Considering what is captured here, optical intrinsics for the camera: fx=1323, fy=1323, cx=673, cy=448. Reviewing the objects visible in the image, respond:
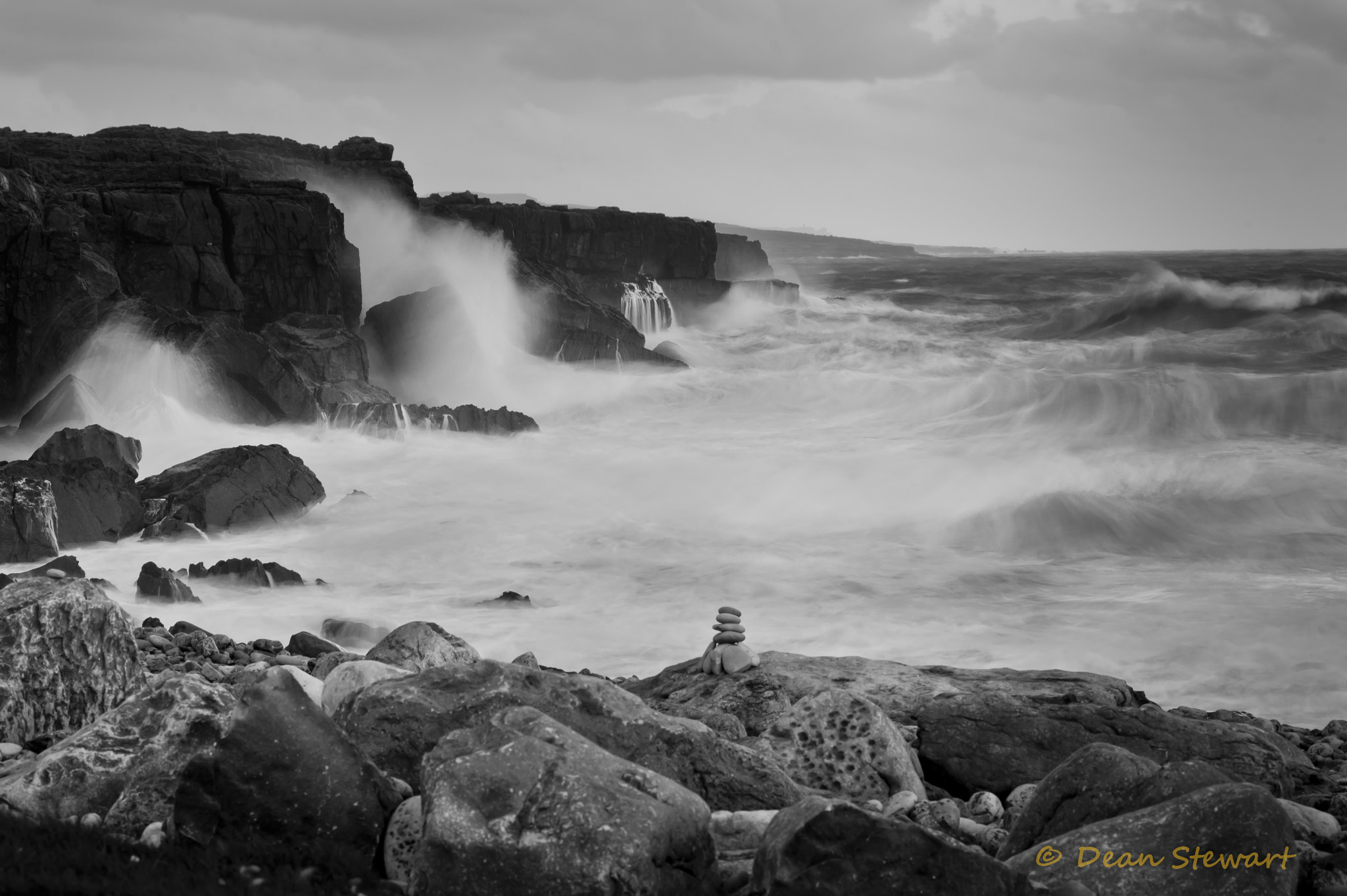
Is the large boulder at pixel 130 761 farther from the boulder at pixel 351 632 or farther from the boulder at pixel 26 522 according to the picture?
the boulder at pixel 26 522

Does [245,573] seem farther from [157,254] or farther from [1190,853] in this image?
[157,254]

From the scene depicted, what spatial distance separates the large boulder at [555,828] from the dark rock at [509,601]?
11173 millimetres

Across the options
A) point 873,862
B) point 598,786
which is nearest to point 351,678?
point 598,786

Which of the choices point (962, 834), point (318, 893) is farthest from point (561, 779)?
point (962, 834)

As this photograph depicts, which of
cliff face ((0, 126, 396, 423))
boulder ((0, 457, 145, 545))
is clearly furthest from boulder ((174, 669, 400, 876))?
cliff face ((0, 126, 396, 423))

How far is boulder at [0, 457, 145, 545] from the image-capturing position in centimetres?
1977

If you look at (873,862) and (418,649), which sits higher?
(873,862)

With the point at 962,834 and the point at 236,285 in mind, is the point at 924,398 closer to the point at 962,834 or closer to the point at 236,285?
the point at 236,285

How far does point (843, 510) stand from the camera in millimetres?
24234

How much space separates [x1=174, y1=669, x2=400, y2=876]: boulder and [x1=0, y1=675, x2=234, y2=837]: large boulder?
0.32 metres

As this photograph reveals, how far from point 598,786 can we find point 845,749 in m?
2.79

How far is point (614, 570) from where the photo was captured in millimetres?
19734

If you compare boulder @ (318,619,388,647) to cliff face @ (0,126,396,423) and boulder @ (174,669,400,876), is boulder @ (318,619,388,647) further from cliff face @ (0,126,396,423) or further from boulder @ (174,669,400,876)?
cliff face @ (0,126,396,423)

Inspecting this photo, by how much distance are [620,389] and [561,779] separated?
113 feet
